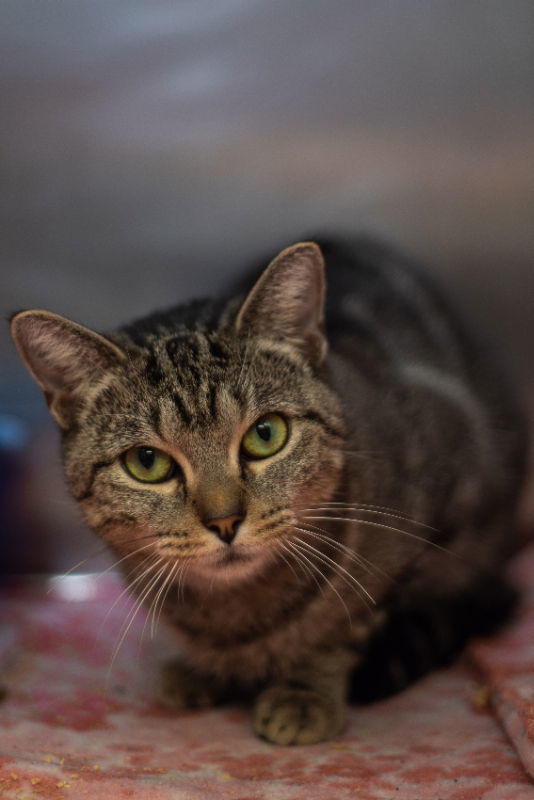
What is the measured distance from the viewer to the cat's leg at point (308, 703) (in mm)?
1232

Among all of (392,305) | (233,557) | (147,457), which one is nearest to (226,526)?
(233,557)

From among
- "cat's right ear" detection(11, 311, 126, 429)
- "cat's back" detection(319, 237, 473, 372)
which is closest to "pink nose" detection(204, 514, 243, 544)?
"cat's right ear" detection(11, 311, 126, 429)

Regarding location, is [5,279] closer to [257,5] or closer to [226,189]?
[226,189]

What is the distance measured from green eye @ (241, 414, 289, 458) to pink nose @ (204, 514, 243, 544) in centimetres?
11

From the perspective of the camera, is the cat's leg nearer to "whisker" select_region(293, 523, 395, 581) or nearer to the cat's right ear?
"whisker" select_region(293, 523, 395, 581)

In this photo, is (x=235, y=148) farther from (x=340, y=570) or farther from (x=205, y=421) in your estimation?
(x=340, y=570)

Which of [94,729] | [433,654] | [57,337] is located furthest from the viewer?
[433,654]

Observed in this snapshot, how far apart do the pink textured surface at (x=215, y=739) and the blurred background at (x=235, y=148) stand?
0.42 m

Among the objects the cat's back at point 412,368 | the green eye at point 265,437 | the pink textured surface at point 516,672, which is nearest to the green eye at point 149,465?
the green eye at point 265,437

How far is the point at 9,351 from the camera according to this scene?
155 centimetres

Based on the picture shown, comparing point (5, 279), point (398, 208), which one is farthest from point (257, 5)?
point (5, 279)

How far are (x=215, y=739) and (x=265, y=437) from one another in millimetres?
451

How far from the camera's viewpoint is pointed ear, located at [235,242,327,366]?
3.96 ft

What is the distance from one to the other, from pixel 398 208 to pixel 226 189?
36cm
